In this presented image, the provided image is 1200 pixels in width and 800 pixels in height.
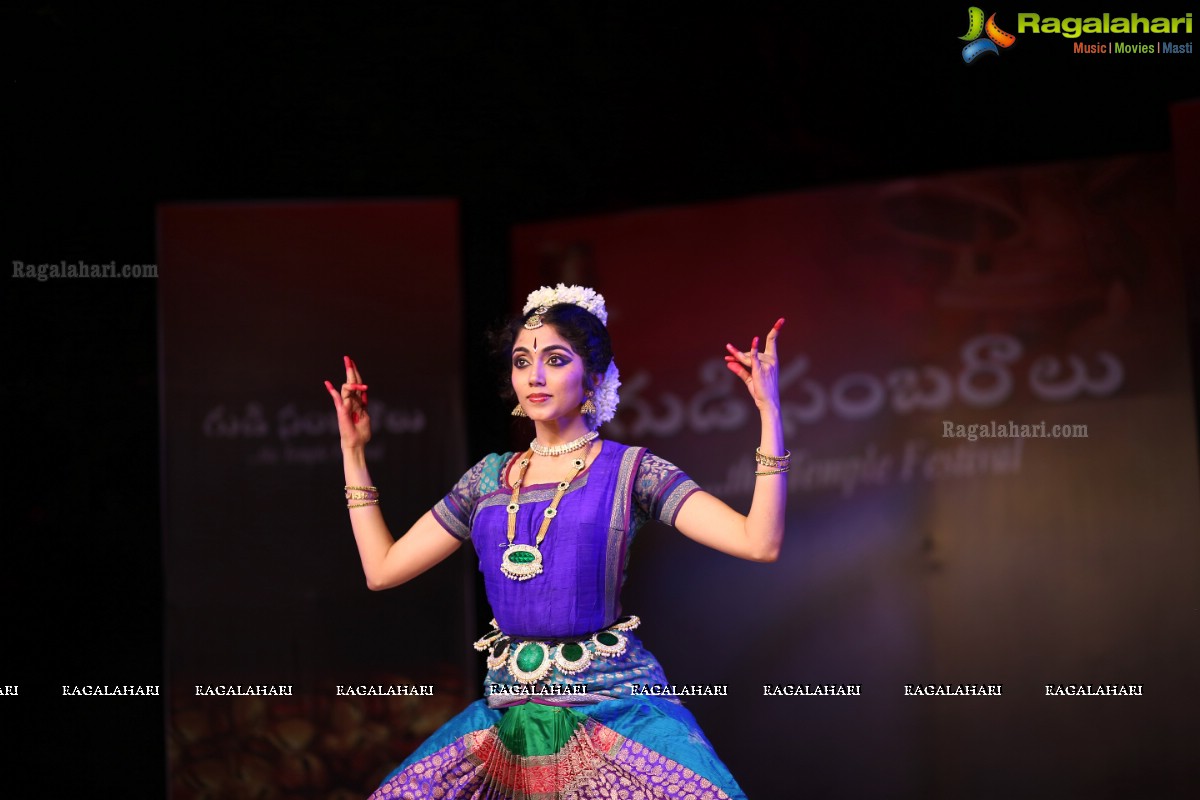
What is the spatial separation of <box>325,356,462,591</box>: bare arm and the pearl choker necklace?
295 mm

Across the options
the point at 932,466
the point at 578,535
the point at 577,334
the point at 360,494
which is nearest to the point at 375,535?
the point at 360,494

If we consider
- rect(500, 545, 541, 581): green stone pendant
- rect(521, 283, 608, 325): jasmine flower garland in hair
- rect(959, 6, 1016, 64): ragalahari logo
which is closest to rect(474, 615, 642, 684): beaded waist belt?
rect(500, 545, 541, 581): green stone pendant

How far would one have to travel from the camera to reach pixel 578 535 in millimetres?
2943

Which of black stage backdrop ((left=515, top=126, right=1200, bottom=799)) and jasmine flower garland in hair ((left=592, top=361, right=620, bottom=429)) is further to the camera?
black stage backdrop ((left=515, top=126, right=1200, bottom=799))

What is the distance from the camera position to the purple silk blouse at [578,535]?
291 cm

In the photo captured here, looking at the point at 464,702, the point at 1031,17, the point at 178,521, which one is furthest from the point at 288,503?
the point at 1031,17

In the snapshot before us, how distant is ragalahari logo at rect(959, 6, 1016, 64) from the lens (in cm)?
396

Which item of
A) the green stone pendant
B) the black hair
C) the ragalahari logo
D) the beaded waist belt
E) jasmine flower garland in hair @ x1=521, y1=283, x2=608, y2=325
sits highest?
the ragalahari logo

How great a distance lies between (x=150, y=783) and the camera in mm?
4242

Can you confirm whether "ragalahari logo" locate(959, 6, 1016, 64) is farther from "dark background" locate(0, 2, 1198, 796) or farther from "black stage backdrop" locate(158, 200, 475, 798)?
"black stage backdrop" locate(158, 200, 475, 798)

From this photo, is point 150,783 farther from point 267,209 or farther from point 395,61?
point 395,61

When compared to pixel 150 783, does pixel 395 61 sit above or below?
above

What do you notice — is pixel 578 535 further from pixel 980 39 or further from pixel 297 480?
pixel 980 39

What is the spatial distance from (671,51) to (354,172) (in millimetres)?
1015
